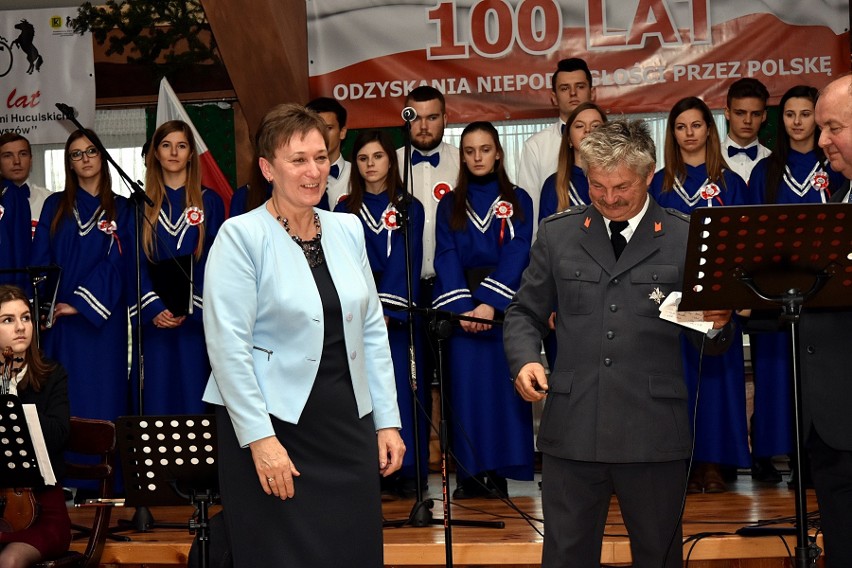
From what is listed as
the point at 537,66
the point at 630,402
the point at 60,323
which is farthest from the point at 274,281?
the point at 537,66

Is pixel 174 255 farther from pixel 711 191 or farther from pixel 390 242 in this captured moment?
pixel 711 191

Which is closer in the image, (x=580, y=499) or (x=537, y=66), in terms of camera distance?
(x=580, y=499)

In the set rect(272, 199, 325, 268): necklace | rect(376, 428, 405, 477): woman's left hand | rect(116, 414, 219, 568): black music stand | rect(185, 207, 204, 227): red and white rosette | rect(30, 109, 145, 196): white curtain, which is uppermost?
rect(30, 109, 145, 196): white curtain

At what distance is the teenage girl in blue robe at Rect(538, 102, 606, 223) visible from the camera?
564cm

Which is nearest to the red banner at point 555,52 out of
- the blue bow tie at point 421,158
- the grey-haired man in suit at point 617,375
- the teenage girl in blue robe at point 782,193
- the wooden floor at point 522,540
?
the blue bow tie at point 421,158

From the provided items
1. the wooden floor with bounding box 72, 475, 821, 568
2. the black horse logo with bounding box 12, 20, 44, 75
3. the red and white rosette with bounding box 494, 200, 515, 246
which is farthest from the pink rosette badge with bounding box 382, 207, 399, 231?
the black horse logo with bounding box 12, 20, 44, 75

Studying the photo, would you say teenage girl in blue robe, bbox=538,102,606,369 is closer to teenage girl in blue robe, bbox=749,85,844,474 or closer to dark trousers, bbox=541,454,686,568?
teenage girl in blue robe, bbox=749,85,844,474

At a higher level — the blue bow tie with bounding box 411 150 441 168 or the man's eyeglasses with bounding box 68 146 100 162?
the man's eyeglasses with bounding box 68 146 100 162

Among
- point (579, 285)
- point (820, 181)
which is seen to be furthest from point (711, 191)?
point (579, 285)

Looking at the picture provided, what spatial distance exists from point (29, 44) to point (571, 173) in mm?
4608

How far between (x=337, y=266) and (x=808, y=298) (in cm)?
133

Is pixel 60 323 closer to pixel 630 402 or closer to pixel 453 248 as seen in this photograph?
pixel 453 248

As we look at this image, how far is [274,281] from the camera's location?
2979 mm

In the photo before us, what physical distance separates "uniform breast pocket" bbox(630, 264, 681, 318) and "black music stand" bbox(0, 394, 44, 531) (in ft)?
7.48
